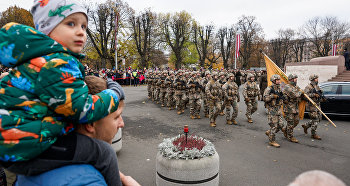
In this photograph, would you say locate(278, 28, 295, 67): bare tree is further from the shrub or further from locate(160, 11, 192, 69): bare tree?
the shrub

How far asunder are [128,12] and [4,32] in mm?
36944

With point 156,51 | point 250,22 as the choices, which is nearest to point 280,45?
point 250,22

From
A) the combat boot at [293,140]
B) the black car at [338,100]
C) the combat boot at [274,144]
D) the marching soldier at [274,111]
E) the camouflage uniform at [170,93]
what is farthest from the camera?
the camouflage uniform at [170,93]

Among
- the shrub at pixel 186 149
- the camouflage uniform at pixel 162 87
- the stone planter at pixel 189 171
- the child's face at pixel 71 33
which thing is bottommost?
the stone planter at pixel 189 171

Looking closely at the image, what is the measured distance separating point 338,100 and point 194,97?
20.5 feet

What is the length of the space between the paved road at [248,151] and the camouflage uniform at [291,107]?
1.20 ft

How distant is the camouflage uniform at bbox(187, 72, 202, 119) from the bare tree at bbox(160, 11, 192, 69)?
31652 mm

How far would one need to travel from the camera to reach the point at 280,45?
179 feet

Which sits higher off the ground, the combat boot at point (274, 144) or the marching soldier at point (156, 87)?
the marching soldier at point (156, 87)

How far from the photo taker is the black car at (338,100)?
9883 mm

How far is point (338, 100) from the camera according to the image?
997cm

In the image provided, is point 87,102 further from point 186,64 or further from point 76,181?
point 186,64

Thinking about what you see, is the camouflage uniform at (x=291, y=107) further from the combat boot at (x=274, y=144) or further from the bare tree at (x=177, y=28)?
the bare tree at (x=177, y=28)

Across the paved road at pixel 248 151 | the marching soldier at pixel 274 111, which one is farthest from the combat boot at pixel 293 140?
the marching soldier at pixel 274 111
